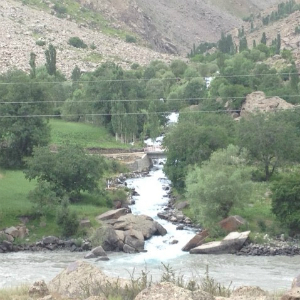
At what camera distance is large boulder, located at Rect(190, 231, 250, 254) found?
2100 inches

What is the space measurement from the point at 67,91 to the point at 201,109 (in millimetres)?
19886

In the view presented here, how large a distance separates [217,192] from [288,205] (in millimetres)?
4545

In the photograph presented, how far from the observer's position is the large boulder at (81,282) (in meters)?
25.8

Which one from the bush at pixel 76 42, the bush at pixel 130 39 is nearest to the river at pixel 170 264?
the bush at pixel 76 42

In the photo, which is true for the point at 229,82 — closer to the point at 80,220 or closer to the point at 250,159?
the point at 250,159

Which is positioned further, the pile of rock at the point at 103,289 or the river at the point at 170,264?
the river at the point at 170,264

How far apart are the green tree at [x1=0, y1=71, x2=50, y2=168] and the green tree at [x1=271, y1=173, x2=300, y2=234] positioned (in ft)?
73.8

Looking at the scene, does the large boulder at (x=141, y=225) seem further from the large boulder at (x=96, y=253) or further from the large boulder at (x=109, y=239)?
the large boulder at (x=96, y=253)

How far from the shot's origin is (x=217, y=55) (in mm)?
164000

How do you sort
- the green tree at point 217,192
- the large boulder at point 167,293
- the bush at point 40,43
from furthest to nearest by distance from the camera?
the bush at point 40,43
the green tree at point 217,192
the large boulder at point 167,293

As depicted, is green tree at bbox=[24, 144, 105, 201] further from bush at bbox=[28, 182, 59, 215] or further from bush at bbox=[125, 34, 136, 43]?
bush at bbox=[125, 34, 136, 43]

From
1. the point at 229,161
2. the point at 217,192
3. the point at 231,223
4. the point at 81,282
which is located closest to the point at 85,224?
the point at 217,192

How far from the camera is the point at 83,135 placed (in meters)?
90.1

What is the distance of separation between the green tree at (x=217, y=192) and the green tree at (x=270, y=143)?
9004 millimetres
